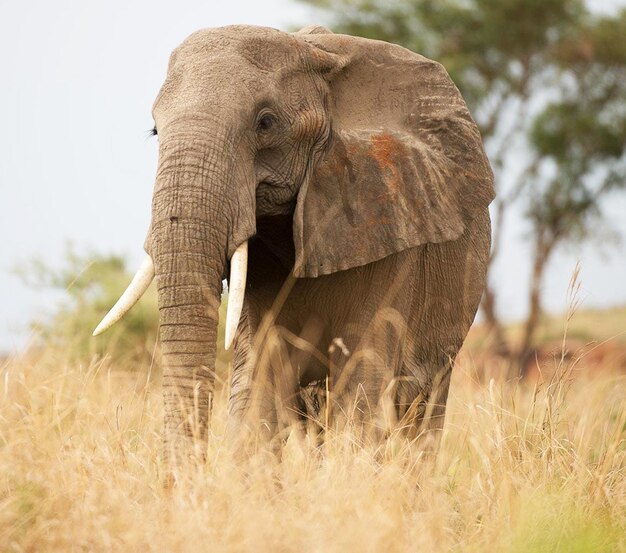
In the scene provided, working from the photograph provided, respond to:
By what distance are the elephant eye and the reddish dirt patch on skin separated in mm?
542

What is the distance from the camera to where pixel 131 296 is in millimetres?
4520

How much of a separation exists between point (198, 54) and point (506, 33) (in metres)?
16.7

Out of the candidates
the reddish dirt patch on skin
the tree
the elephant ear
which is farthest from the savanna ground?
the tree

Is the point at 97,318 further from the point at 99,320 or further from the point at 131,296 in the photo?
the point at 131,296

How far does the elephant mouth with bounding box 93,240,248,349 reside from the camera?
4295 millimetres

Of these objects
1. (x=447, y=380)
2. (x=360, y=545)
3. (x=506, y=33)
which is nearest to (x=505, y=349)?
(x=506, y=33)

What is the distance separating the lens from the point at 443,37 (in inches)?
830

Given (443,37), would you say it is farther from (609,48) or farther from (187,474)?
(187,474)

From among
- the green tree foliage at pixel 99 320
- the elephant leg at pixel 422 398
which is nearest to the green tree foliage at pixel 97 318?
the green tree foliage at pixel 99 320

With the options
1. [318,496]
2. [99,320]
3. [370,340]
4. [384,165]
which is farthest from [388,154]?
[99,320]

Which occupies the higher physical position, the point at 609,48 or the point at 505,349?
the point at 609,48

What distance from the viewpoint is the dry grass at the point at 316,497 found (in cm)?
360

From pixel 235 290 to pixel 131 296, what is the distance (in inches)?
17.0

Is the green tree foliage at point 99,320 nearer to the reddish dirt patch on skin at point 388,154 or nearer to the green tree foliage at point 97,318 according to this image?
the green tree foliage at point 97,318
